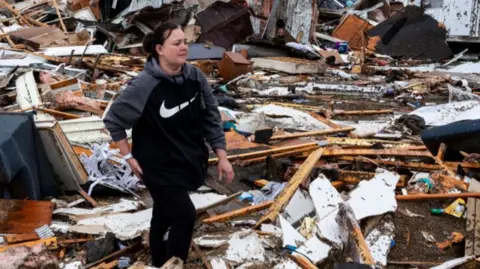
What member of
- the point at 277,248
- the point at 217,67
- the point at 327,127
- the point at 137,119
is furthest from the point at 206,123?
the point at 217,67

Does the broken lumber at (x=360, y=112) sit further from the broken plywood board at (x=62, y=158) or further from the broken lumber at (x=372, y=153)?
the broken plywood board at (x=62, y=158)

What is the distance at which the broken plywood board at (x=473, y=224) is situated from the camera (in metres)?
4.07

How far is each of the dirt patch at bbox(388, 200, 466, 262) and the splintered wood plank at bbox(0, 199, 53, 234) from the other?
2685 mm

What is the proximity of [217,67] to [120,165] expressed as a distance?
733cm

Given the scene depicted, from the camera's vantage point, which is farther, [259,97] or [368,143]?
[259,97]

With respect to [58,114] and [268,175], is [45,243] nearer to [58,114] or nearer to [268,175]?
[268,175]

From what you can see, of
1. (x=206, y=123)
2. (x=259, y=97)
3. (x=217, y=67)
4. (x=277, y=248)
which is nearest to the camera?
(x=206, y=123)

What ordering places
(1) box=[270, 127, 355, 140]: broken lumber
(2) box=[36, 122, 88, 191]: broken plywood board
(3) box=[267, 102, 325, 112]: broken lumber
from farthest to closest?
(3) box=[267, 102, 325, 112]: broken lumber, (1) box=[270, 127, 355, 140]: broken lumber, (2) box=[36, 122, 88, 191]: broken plywood board

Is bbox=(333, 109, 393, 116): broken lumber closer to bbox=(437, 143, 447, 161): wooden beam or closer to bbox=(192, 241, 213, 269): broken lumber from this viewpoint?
bbox=(437, 143, 447, 161): wooden beam

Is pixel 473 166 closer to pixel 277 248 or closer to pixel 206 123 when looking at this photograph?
pixel 277 248

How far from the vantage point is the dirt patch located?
4.12 metres

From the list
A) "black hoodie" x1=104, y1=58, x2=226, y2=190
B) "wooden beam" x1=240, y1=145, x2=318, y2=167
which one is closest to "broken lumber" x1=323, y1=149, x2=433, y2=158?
"wooden beam" x1=240, y1=145, x2=318, y2=167

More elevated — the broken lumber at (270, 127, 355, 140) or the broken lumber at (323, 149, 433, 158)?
the broken lumber at (323, 149, 433, 158)

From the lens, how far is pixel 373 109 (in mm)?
9258
